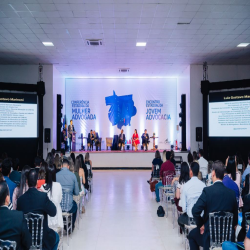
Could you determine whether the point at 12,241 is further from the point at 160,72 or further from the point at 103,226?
the point at 160,72

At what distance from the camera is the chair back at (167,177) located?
6793mm

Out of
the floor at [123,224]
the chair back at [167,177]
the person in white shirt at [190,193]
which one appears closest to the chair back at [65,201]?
the floor at [123,224]

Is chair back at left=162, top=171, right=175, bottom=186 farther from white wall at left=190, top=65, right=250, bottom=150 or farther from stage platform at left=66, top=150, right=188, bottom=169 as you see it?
stage platform at left=66, top=150, right=188, bottom=169

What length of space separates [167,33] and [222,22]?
1.57m

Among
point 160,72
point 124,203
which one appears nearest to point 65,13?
point 124,203

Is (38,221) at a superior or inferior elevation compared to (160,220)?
superior

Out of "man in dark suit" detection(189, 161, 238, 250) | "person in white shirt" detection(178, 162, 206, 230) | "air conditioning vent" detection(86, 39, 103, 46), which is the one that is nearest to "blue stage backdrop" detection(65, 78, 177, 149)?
"air conditioning vent" detection(86, 39, 103, 46)

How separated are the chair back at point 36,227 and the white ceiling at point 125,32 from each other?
5.04 metres

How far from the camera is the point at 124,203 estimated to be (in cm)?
748

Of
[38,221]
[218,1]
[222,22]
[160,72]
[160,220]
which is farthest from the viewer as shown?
[160,72]

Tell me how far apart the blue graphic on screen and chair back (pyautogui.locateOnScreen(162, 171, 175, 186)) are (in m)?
9.63

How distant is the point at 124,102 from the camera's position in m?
16.4

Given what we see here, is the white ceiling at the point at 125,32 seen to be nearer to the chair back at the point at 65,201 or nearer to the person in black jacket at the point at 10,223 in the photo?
the chair back at the point at 65,201

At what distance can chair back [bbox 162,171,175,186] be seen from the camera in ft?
22.3
